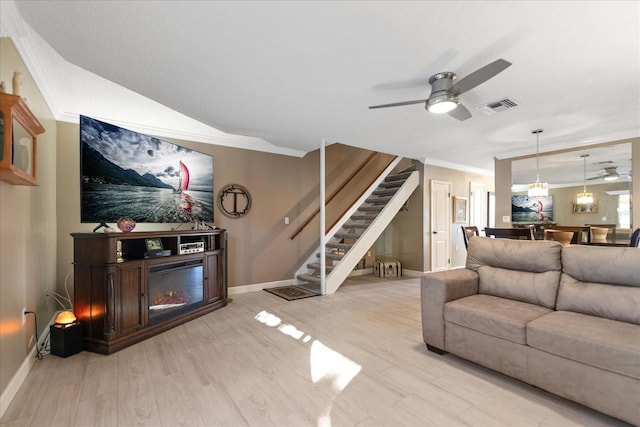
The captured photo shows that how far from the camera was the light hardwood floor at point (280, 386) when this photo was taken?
1711 mm

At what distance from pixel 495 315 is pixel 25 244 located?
3.74 meters

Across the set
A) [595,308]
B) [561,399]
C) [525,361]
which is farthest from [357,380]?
[595,308]

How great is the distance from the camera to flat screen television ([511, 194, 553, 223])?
17.9 ft

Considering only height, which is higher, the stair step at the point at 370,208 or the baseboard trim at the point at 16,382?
the stair step at the point at 370,208

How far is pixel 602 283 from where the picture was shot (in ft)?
7.03

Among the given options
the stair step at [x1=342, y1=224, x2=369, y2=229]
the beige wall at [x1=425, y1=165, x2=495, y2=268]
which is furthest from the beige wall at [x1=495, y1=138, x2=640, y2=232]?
the stair step at [x1=342, y1=224, x2=369, y2=229]

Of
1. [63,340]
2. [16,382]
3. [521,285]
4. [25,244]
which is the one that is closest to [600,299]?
[521,285]

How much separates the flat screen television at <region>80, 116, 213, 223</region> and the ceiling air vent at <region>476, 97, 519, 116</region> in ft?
12.2

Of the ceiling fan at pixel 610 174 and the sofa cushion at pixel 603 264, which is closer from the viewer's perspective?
the sofa cushion at pixel 603 264

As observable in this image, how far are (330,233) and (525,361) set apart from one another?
3.83 m

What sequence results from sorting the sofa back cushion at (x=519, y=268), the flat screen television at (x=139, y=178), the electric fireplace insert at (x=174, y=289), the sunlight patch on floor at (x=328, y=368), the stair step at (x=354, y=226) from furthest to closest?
the stair step at (x=354, y=226) → the electric fireplace insert at (x=174, y=289) → the flat screen television at (x=139, y=178) → the sofa back cushion at (x=519, y=268) → the sunlight patch on floor at (x=328, y=368)

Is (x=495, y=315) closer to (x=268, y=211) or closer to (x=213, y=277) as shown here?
(x=213, y=277)

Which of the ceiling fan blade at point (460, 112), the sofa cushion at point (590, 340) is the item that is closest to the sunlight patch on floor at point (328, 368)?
the sofa cushion at point (590, 340)

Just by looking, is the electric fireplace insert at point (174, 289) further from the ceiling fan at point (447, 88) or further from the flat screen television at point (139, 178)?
the ceiling fan at point (447, 88)
